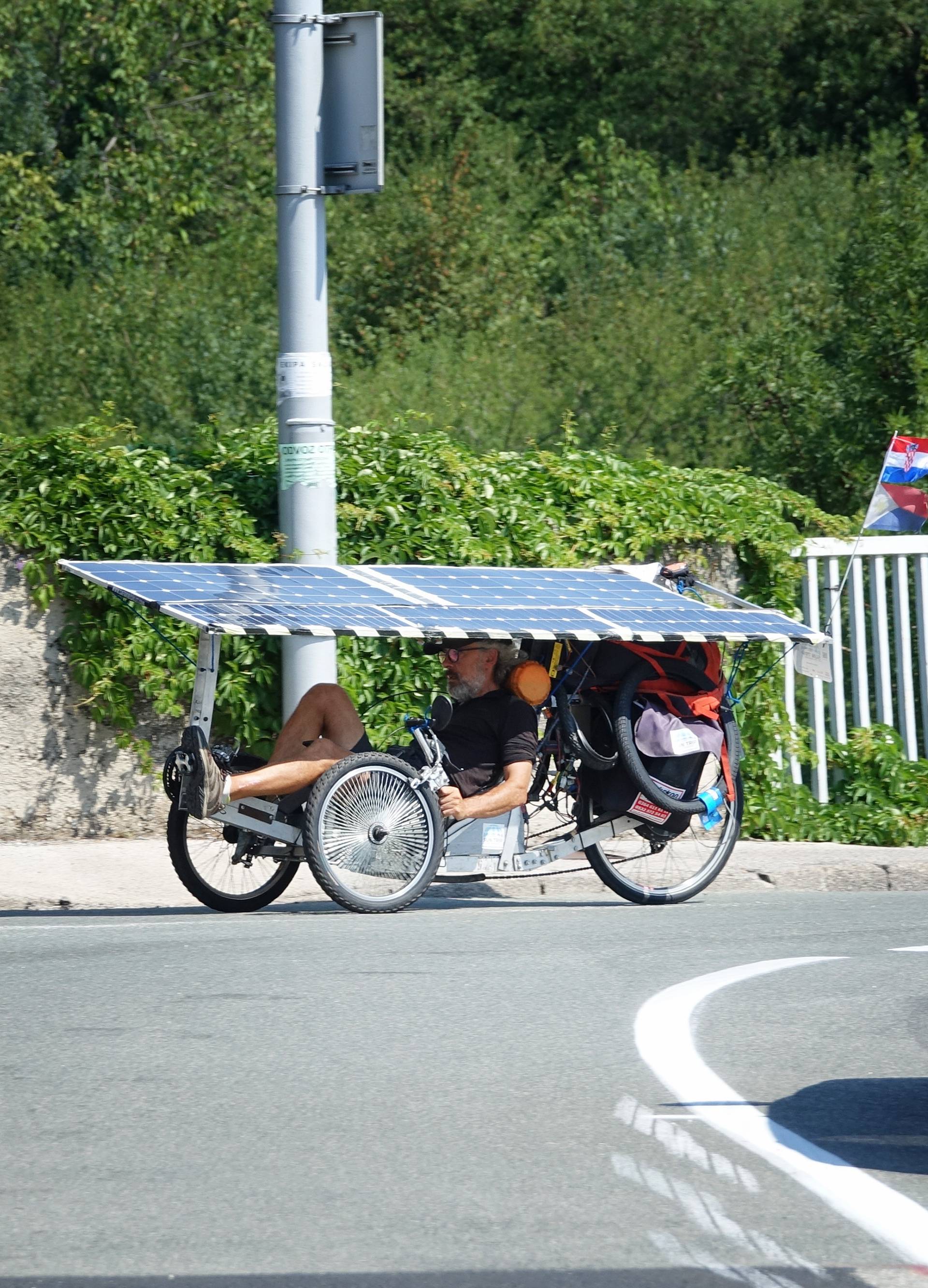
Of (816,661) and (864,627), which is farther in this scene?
(864,627)

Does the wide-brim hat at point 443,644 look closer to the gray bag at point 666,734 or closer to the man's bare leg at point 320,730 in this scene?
the man's bare leg at point 320,730

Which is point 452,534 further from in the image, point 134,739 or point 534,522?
point 134,739

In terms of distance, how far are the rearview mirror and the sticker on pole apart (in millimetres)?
2326

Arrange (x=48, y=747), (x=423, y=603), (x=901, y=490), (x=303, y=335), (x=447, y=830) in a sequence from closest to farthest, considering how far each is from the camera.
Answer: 1. (x=423, y=603)
2. (x=447, y=830)
3. (x=303, y=335)
4. (x=48, y=747)
5. (x=901, y=490)

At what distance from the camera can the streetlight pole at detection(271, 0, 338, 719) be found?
996 cm

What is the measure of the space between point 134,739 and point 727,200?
18082mm

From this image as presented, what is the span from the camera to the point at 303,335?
397 inches

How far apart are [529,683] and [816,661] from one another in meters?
1.58

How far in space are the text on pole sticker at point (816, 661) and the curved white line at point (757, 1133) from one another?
2.71m

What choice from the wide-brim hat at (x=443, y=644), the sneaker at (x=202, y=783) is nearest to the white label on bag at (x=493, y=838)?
the wide-brim hat at (x=443, y=644)

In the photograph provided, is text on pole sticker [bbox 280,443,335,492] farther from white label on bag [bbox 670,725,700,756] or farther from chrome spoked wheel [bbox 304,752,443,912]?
white label on bag [bbox 670,725,700,756]

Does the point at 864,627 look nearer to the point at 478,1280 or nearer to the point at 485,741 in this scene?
the point at 485,741

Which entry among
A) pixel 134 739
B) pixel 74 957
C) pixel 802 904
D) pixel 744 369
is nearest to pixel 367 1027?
pixel 74 957

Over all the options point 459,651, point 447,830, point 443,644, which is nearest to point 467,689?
point 459,651
